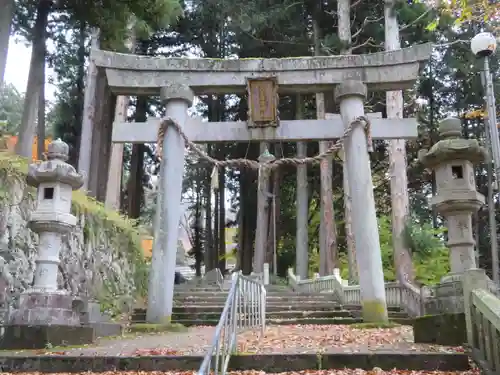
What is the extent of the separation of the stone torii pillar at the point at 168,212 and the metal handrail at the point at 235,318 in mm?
1656

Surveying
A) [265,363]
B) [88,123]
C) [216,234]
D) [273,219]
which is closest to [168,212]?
[265,363]

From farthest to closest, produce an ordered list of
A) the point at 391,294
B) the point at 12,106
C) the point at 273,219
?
the point at 12,106
the point at 273,219
the point at 391,294

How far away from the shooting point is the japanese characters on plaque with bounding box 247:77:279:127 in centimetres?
882

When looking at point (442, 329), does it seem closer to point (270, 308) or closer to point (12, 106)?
point (270, 308)

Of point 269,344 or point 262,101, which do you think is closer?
point 269,344

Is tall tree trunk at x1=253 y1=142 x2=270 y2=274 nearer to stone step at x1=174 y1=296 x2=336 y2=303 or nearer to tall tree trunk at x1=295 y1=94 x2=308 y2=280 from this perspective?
tall tree trunk at x1=295 y1=94 x2=308 y2=280

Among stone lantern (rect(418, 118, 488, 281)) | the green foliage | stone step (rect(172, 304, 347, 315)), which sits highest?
the green foliage

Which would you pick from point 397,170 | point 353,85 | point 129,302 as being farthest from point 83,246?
point 397,170

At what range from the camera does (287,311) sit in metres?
10.4

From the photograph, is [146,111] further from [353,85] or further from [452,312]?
[452,312]

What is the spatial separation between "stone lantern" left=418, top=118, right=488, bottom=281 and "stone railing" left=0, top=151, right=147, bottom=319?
5.96m

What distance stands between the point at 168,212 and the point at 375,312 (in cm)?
378

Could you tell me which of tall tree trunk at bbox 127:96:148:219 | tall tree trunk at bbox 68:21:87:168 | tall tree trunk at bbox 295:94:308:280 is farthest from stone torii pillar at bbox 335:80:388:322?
tall tree trunk at bbox 68:21:87:168

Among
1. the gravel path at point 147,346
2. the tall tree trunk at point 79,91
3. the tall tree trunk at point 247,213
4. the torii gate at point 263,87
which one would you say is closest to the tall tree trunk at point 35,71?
the torii gate at point 263,87
